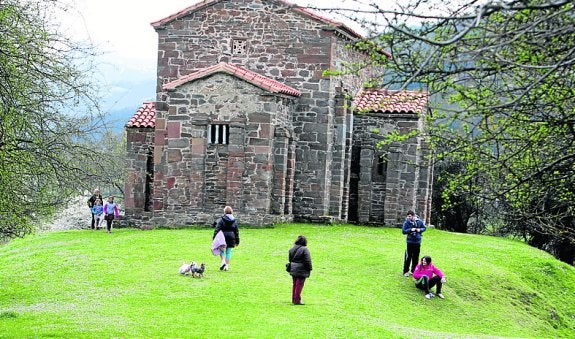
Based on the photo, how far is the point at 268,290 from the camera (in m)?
20.1

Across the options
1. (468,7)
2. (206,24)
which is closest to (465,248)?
(206,24)

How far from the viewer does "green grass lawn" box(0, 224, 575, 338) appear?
54.8ft

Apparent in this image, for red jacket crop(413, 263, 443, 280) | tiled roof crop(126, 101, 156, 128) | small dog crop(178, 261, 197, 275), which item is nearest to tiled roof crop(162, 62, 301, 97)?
tiled roof crop(126, 101, 156, 128)

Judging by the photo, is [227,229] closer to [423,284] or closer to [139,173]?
[423,284]

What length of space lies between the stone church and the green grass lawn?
6.28 feet

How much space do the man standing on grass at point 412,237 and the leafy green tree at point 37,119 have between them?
31.3 feet

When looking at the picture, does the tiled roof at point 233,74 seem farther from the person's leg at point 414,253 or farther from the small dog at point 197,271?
the small dog at point 197,271

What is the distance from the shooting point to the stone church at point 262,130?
31.7m

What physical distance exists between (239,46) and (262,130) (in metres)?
4.94

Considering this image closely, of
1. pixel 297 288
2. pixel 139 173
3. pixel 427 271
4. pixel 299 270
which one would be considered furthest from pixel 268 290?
pixel 139 173

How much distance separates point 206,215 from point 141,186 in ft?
19.2

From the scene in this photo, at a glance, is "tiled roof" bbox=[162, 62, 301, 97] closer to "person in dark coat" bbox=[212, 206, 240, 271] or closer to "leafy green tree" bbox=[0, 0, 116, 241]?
"person in dark coat" bbox=[212, 206, 240, 271]

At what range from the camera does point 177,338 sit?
50.0 feet

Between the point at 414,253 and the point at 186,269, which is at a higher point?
the point at 414,253
